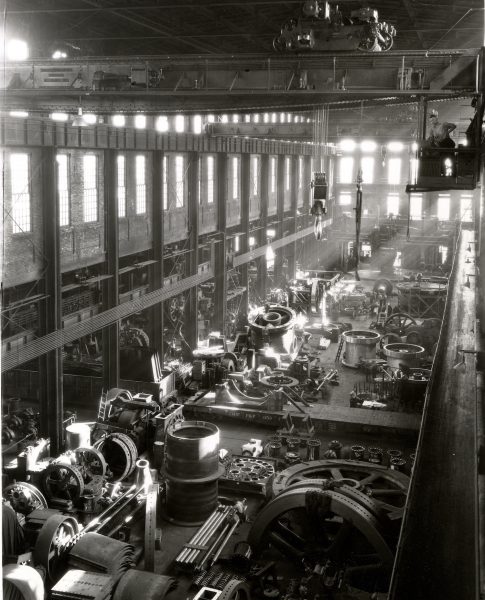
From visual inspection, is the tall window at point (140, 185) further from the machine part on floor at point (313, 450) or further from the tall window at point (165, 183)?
the machine part on floor at point (313, 450)

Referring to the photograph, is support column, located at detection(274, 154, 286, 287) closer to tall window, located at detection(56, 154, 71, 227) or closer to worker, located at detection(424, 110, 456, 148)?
tall window, located at detection(56, 154, 71, 227)

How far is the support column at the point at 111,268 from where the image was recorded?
56.4ft

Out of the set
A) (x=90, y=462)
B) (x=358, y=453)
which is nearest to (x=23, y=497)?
(x=90, y=462)

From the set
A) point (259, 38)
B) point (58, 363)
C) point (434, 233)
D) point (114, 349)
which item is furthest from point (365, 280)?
point (58, 363)

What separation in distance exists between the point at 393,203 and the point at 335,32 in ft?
116

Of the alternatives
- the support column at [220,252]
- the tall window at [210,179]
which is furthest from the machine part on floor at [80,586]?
the tall window at [210,179]

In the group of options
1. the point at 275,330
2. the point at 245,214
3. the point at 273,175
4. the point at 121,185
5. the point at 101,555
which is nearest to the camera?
the point at 101,555

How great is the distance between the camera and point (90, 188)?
17.1m

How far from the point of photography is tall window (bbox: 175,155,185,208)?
73.6ft

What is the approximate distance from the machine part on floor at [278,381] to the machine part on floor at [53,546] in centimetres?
799

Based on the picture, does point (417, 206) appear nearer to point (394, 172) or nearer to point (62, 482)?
point (394, 172)

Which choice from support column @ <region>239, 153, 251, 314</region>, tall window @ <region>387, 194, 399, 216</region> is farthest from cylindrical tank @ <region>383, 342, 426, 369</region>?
tall window @ <region>387, 194, 399, 216</region>

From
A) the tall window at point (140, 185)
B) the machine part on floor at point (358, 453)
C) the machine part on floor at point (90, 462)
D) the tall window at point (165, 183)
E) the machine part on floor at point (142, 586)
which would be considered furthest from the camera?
the tall window at point (165, 183)

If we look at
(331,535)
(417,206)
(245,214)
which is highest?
(417,206)
